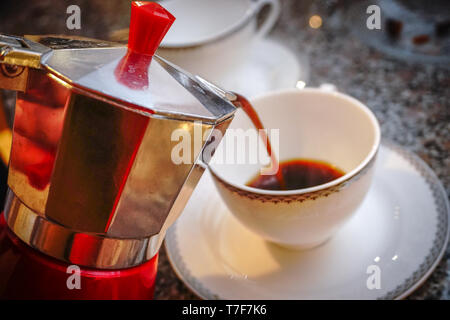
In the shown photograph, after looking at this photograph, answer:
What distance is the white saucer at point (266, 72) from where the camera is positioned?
827 mm

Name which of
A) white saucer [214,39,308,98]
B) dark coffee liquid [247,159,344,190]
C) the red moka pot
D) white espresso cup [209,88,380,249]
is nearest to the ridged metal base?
the red moka pot

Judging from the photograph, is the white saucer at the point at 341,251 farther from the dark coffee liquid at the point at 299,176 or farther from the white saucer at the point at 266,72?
the white saucer at the point at 266,72

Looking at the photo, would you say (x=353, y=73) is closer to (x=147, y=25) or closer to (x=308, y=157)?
(x=308, y=157)

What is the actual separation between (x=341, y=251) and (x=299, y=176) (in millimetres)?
134

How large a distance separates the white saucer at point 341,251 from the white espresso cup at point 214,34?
0.79ft

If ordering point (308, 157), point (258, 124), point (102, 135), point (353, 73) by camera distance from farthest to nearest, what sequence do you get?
point (353, 73) → point (308, 157) → point (258, 124) → point (102, 135)

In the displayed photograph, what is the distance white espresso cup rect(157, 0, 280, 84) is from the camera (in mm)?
743

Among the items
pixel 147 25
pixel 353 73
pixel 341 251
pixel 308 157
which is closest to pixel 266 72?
pixel 353 73

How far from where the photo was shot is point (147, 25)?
369 mm

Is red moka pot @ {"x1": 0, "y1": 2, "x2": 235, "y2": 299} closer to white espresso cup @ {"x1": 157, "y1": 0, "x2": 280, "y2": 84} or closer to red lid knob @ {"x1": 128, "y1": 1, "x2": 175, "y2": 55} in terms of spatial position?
red lid knob @ {"x1": 128, "y1": 1, "x2": 175, "y2": 55}

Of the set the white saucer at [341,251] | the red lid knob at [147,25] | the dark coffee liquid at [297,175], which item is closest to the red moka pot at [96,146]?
the red lid knob at [147,25]

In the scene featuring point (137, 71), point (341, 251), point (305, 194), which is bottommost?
point (341, 251)
